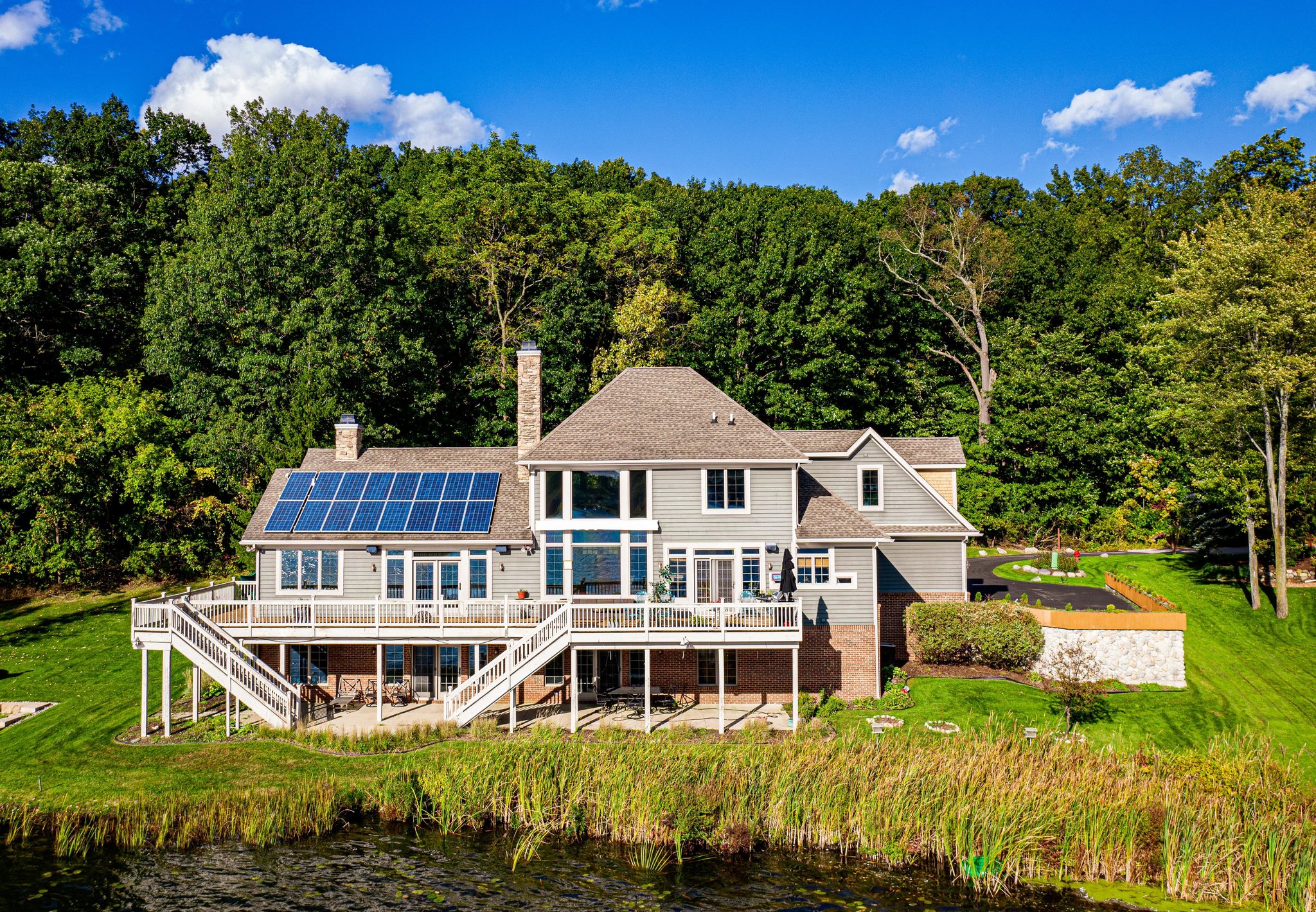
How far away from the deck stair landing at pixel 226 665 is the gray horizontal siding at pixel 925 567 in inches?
708

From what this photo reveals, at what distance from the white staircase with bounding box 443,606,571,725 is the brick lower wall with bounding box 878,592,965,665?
11285 millimetres

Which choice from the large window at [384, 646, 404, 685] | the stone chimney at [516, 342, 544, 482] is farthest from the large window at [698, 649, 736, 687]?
the large window at [384, 646, 404, 685]

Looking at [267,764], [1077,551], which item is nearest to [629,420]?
[267,764]

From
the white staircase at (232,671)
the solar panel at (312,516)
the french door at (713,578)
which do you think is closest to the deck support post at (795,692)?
the french door at (713,578)

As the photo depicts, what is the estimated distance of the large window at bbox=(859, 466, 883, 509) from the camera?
104 feet

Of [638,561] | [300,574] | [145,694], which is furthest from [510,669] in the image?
[145,694]

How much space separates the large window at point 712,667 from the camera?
27.2 metres

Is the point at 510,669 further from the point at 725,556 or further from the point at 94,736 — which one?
the point at 94,736

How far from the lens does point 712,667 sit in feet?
90.3

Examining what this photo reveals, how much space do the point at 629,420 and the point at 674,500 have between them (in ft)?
10.0

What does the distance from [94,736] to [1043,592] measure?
30461mm

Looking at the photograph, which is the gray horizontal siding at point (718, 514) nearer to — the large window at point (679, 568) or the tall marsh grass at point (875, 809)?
the large window at point (679, 568)

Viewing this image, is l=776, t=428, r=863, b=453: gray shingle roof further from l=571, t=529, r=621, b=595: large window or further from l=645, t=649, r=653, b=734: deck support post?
l=645, t=649, r=653, b=734: deck support post

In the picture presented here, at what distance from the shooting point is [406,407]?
45.4 meters
